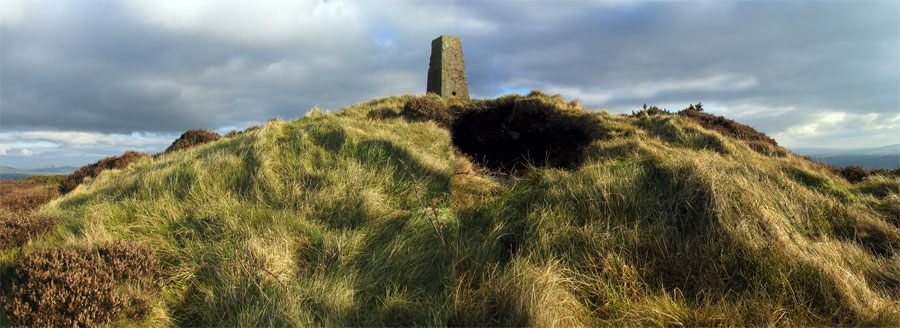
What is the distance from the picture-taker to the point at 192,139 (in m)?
15.0

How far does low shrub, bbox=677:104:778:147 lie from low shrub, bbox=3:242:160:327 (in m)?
12.9

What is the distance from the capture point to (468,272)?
3814 mm

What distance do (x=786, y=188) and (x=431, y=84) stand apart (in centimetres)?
1383

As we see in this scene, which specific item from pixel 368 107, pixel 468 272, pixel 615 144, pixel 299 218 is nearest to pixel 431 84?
pixel 368 107

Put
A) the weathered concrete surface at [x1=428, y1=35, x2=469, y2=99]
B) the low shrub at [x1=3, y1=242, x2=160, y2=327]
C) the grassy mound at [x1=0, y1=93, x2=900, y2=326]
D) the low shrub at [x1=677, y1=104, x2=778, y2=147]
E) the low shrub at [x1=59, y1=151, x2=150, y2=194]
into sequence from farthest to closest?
the weathered concrete surface at [x1=428, y1=35, x2=469, y2=99] → the low shrub at [x1=59, y1=151, x2=150, y2=194] → the low shrub at [x1=677, y1=104, x2=778, y2=147] → the grassy mound at [x1=0, y1=93, x2=900, y2=326] → the low shrub at [x1=3, y1=242, x2=160, y2=327]

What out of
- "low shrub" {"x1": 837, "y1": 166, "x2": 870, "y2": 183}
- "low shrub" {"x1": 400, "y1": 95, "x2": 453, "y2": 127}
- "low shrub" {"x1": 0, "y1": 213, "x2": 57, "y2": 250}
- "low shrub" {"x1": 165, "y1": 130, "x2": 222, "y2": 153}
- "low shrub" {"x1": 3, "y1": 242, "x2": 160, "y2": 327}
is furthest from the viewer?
"low shrub" {"x1": 165, "y1": 130, "x2": 222, "y2": 153}

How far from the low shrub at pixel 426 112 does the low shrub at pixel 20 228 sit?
8.07 meters

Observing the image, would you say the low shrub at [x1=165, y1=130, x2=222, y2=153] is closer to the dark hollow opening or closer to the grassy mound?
the grassy mound

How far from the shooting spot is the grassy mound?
343 cm

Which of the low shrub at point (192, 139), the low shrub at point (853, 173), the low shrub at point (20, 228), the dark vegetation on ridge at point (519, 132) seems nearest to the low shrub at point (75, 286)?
the low shrub at point (20, 228)

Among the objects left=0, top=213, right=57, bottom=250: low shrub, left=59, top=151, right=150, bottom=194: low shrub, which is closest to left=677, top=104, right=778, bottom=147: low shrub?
left=0, top=213, right=57, bottom=250: low shrub

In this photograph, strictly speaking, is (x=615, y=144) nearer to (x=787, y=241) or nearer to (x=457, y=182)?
(x=457, y=182)

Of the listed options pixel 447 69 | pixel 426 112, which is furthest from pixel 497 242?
pixel 447 69

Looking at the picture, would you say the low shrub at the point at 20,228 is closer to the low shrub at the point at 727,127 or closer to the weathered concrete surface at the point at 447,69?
the weathered concrete surface at the point at 447,69
